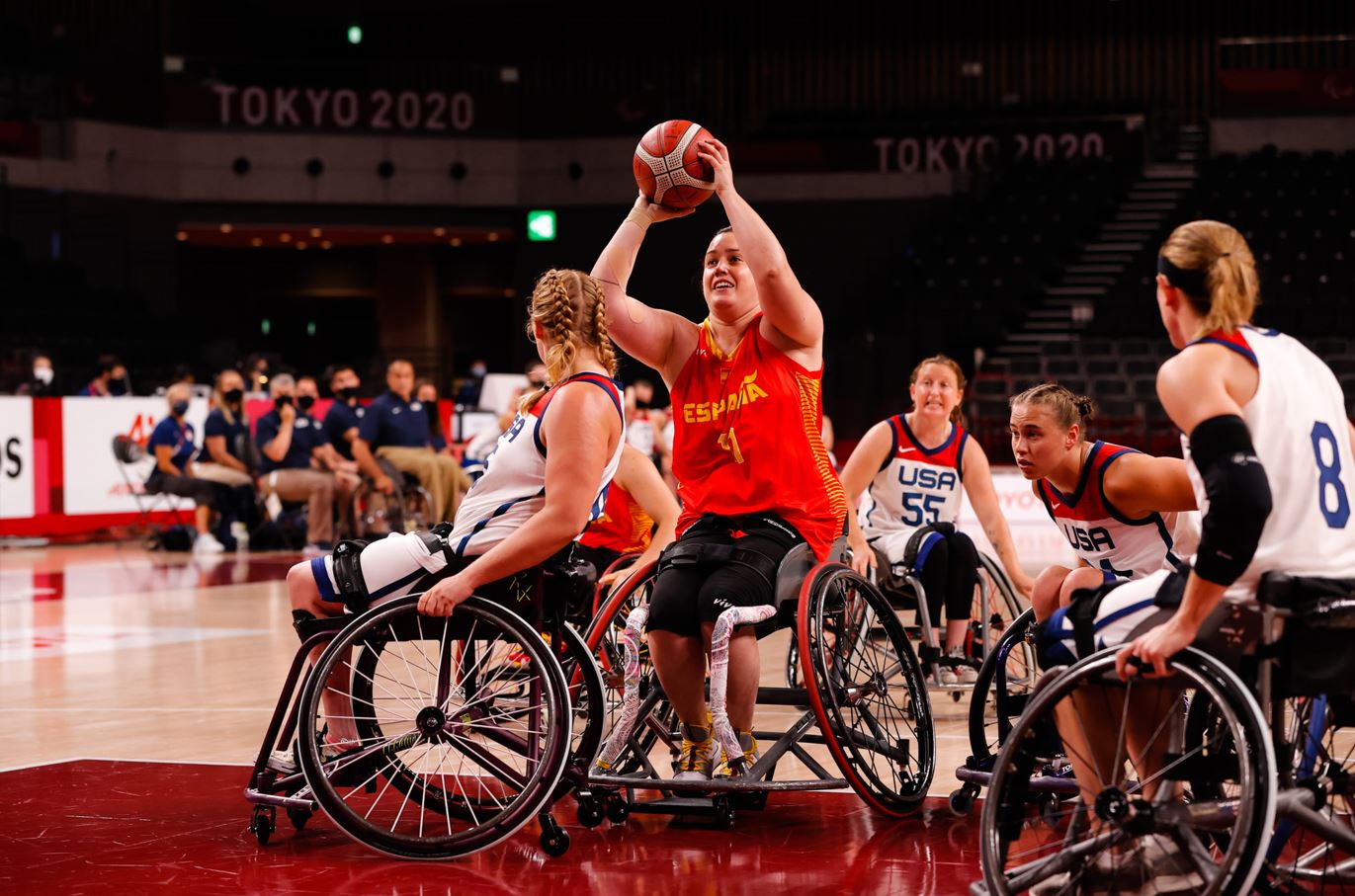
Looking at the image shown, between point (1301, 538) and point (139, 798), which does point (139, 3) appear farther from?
point (1301, 538)

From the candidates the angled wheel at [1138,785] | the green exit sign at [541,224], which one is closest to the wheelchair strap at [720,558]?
the angled wheel at [1138,785]

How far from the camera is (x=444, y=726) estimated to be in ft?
12.7

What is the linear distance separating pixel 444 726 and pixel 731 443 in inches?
44.2

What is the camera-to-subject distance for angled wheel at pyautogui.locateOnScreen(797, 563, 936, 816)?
4.07 metres

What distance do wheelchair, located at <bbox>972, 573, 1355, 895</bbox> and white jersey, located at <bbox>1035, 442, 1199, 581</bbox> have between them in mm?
933

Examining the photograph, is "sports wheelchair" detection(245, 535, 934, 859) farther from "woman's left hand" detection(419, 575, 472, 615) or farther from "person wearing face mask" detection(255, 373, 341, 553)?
"person wearing face mask" detection(255, 373, 341, 553)

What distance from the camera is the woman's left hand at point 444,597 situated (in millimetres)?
3830

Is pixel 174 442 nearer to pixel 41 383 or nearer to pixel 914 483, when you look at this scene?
pixel 41 383

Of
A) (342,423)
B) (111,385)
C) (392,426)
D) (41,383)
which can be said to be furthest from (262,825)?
(111,385)

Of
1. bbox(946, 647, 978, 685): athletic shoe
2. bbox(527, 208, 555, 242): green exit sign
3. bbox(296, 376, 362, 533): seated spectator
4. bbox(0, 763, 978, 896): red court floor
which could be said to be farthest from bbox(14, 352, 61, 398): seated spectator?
bbox(0, 763, 978, 896): red court floor

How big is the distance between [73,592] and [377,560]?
7235 millimetres

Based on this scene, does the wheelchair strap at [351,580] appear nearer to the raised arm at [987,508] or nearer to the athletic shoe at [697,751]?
the athletic shoe at [697,751]

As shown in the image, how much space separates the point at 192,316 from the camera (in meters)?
28.9

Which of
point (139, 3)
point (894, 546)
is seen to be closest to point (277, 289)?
point (139, 3)
